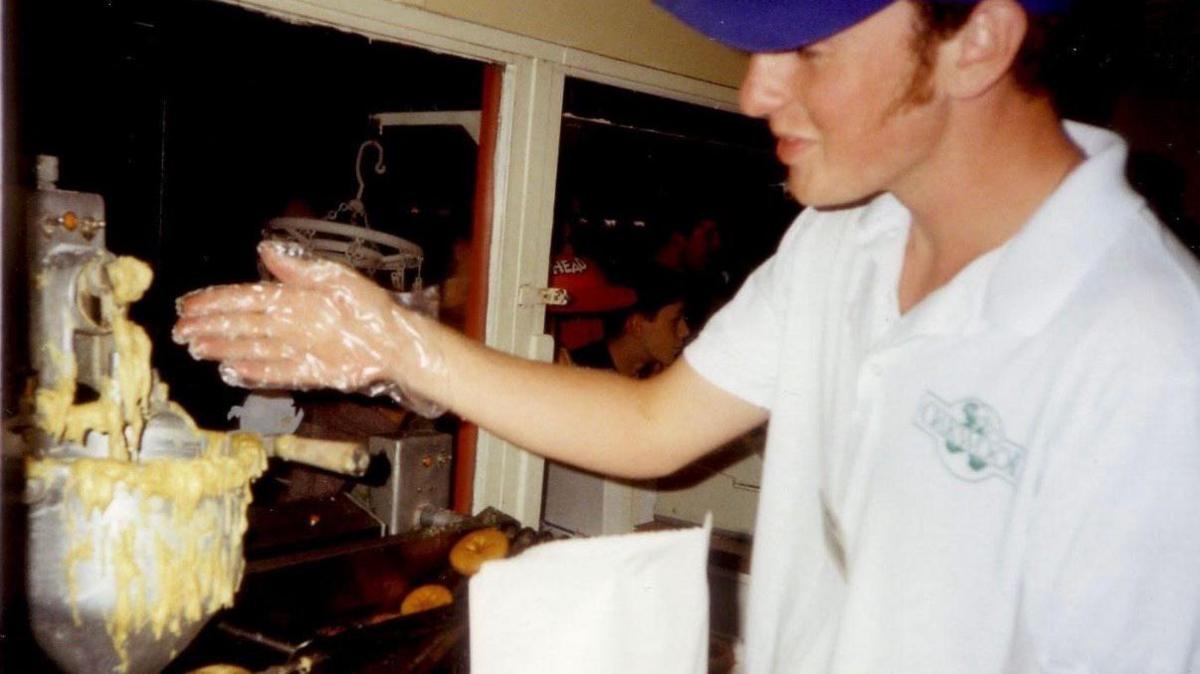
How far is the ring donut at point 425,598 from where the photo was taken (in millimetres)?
1699

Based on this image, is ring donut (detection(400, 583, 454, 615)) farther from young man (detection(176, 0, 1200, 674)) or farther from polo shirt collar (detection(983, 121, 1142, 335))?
polo shirt collar (detection(983, 121, 1142, 335))

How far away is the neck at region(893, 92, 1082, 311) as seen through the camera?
1069 mm

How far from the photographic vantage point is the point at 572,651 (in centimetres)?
77

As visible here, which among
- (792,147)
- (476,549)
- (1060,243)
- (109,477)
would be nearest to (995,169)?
(1060,243)

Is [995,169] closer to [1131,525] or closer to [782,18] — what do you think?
[782,18]

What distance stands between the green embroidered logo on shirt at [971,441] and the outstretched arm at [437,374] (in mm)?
396

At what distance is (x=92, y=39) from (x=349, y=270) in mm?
3623

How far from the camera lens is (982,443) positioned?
1017 millimetres

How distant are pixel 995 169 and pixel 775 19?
34 centimetres

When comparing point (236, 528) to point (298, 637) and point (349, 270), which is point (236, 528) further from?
point (298, 637)

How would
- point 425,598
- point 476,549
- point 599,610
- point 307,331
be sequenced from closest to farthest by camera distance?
1. point 599,610
2. point 307,331
3. point 425,598
4. point 476,549

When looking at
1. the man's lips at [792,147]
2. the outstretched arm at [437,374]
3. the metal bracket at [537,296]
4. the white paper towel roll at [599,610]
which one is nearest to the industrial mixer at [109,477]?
the outstretched arm at [437,374]

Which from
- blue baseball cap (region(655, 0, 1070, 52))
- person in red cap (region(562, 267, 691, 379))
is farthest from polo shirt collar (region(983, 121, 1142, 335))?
person in red cap (region(562, 267, 691, 379))

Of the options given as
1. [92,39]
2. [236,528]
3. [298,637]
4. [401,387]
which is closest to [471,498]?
[298,637]
